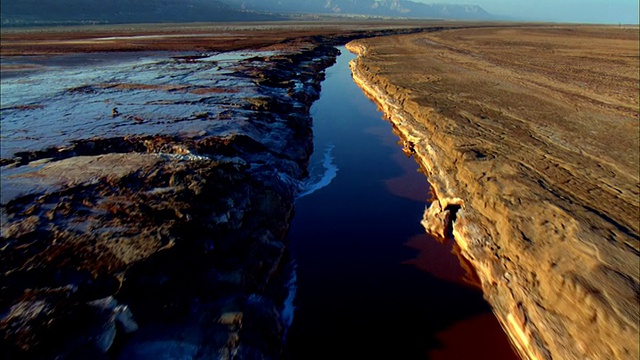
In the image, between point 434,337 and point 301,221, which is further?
point 301,221

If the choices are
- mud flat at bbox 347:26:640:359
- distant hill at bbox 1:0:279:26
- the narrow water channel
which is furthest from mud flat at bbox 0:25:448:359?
distant hill at bbox 1:0:279:26

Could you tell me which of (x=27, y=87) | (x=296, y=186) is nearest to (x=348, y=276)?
(x=296, y=186)

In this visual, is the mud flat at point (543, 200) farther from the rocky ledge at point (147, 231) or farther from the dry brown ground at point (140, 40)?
the dry brown ground at point (140, 40)

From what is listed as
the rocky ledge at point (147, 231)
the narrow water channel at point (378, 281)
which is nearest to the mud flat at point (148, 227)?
the rocky ledge at point (147, 231)

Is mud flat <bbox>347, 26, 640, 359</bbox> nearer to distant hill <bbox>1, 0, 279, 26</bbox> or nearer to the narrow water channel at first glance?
the narrow water channel

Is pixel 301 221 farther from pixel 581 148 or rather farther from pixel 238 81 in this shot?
pixel 238 81

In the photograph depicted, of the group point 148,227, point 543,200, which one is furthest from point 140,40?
point 543,200

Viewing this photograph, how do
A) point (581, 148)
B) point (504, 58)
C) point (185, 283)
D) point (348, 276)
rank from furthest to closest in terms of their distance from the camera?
1. point (504, 58)
2. point (581, 148)
3. point (348, 276)
4. point (185, 283)
